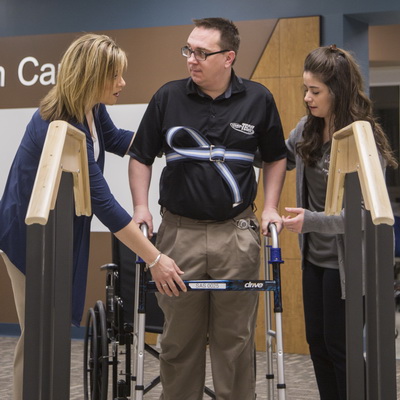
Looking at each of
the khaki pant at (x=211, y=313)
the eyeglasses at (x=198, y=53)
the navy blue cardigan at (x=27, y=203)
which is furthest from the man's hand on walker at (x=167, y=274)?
the eyeglasses at (x=198, y=53)

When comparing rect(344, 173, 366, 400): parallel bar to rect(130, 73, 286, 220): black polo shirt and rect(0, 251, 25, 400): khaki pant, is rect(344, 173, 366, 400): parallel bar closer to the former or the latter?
rect(130, 73, 286, 220): black polo shirt

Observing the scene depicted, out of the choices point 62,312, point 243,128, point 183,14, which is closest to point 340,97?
point 243,128

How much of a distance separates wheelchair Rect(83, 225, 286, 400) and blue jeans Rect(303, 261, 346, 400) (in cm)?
17

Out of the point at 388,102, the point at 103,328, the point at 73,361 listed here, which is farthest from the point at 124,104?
the point at 388,102

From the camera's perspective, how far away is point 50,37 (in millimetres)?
6465

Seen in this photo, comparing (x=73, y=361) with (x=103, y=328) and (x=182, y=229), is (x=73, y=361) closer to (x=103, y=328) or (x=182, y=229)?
(x=103, y=328)

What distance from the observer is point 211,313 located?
309 centimetres

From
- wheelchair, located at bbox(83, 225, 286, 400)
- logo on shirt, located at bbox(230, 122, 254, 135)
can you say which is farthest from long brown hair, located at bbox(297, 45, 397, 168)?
wheelchair, located at bbox(83, 225, 286, 400)

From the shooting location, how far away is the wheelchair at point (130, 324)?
2.84 m

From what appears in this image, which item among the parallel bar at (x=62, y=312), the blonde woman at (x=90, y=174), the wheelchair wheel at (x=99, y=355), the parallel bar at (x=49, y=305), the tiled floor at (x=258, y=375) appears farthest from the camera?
the tiled floor at (x=258, y=375)

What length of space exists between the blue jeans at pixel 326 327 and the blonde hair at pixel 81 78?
1.04 metres

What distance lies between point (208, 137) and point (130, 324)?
144cm

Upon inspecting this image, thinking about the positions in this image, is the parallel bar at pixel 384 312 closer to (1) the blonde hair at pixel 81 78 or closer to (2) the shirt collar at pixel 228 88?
(2) the shirt collar at pixel 228 88

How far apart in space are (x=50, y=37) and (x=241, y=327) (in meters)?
4.10
